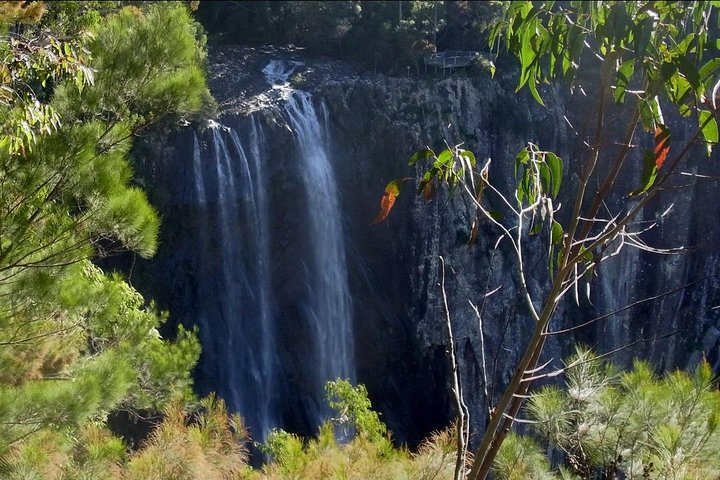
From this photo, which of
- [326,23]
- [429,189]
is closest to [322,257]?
[326,23]

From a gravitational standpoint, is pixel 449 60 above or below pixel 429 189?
below

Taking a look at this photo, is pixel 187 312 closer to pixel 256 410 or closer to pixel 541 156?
pixel 256 410

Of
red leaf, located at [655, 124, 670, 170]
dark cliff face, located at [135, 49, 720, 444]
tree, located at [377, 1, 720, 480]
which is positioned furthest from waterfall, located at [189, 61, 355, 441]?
red leaf, located at [655, 124, 670, 170]

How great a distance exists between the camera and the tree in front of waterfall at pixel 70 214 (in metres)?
4.62

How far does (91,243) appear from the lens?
5.07 metres

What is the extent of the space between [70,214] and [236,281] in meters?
10.4

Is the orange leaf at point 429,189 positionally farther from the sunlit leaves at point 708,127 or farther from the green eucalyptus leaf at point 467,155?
the sunlit leaves at point 708,127

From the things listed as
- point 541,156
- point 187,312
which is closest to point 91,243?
point 541,156

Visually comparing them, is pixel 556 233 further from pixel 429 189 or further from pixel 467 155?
pixel 429 189

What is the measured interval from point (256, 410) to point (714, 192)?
14064 mm

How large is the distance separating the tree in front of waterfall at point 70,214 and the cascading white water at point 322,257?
1059cm

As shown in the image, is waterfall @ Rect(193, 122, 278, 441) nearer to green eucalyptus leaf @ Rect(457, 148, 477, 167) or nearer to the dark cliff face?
the dark cliff face

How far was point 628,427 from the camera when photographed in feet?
13.8

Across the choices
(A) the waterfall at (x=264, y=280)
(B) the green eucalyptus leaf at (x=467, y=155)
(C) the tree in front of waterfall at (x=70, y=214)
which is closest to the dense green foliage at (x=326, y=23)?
(A) the waterfall at (x=264, y=280)
